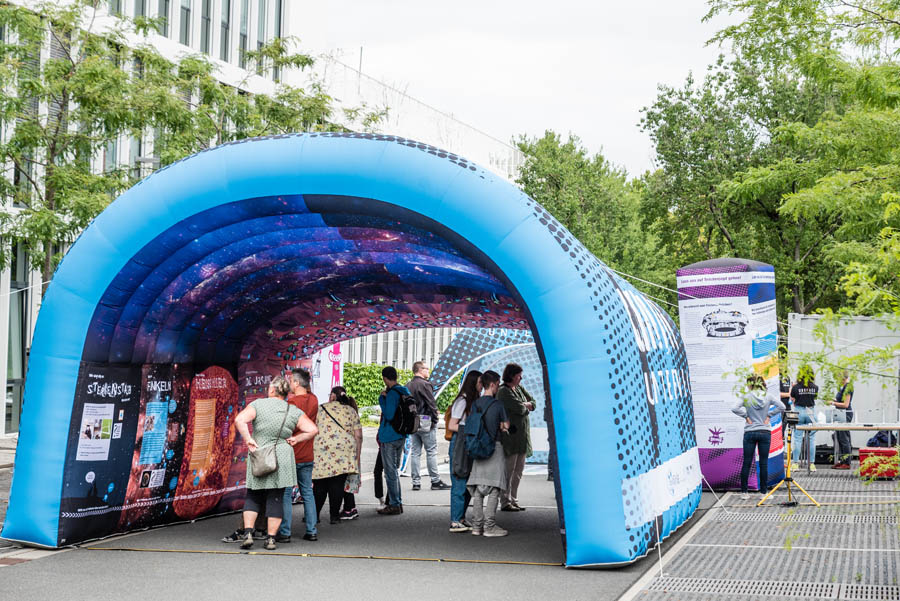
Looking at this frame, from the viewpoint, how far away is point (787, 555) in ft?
29.7

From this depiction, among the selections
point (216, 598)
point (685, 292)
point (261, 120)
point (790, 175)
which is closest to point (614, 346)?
point (216, 598)

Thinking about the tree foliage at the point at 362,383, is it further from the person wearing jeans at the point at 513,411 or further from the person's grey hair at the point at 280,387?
the person's grey hair at the point at 280,387

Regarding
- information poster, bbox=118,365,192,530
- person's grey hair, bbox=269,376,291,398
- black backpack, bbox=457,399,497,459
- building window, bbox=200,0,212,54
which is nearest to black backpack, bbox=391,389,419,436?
black backpack, bbox=457,399,497,459

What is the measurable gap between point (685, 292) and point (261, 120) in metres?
9.92

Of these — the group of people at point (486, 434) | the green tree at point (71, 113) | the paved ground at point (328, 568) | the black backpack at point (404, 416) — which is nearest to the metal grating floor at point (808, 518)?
the paved ground at point (328, 568)

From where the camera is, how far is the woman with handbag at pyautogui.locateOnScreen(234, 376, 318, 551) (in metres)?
9.08

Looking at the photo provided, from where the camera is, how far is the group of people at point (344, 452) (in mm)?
9219

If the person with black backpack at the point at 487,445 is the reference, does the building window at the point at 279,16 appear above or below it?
above

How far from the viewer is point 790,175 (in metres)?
19.2

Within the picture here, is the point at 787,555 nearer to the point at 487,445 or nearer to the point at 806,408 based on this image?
the point at 487,445

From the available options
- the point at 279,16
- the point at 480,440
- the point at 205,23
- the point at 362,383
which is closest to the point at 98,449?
the point at 480,440

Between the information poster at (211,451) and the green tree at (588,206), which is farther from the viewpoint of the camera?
the green tree at (588,206)

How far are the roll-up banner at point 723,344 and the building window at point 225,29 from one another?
18.7 m

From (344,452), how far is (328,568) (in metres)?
2.64
